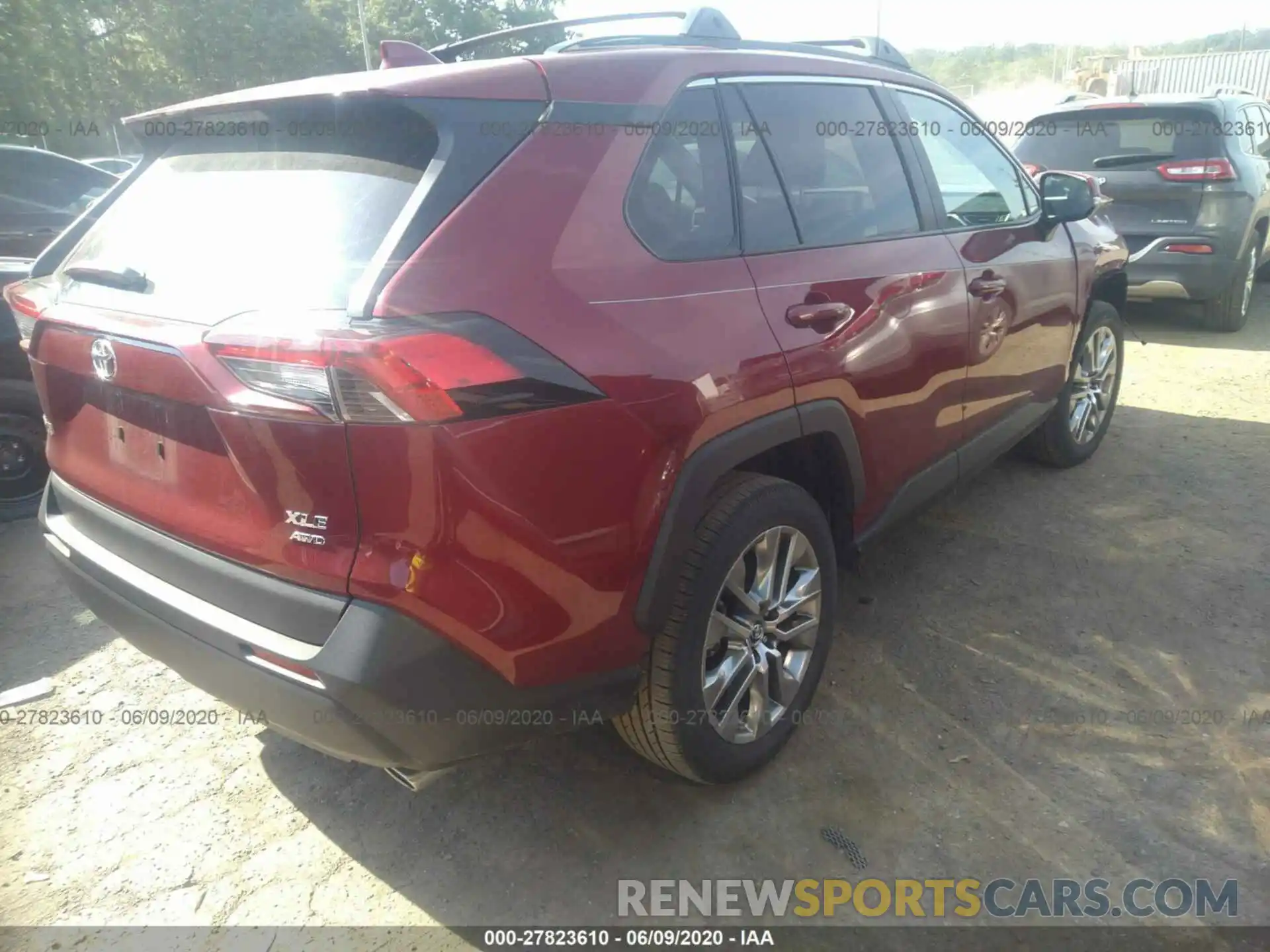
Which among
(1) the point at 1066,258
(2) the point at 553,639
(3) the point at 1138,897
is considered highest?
(1) the point at 1066,258

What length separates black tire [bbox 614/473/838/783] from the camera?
2072 millimetres

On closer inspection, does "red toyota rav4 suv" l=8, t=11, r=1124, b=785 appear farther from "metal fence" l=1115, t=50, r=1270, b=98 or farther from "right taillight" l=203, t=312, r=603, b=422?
"metal fence" l=1115, t=50, r=1270, b=98

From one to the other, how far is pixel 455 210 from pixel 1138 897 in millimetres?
2144

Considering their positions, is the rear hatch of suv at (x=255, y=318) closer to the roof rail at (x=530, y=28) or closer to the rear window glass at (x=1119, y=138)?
the roof rail at (x=530, y=28)

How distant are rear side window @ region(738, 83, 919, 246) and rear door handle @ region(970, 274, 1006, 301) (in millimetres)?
344

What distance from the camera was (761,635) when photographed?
2.35 meters

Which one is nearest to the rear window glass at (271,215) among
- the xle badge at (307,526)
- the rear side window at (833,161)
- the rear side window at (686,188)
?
the xle badge at (307,526)

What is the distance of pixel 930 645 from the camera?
9.99ft

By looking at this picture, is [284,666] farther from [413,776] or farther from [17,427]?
[17,427]

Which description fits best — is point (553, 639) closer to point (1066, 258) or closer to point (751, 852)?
point (751, 852)

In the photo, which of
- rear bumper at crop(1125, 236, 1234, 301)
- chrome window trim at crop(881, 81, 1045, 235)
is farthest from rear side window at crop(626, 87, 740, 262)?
rear bumper at crop(1125, 236, 1234, 301)

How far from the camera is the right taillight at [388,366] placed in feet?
4.99

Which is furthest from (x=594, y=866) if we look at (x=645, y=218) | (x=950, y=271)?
(x=950, y=271)

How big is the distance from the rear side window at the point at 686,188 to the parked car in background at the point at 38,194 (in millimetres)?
5581
